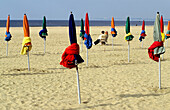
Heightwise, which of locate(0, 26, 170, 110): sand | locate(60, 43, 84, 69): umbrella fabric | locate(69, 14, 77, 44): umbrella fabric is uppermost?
locate(69, 14, 77, 44): umbrella fabric

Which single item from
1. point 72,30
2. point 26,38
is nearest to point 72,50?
point 72,30

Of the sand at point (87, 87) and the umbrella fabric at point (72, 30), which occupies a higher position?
the umbrella fabric at point (72, 30)

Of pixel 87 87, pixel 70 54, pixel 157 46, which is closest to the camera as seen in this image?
pixel 70 54

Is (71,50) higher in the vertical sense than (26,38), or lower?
lower

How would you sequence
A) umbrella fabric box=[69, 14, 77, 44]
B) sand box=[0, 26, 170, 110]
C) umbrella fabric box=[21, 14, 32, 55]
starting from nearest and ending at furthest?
umbrella fabric box=[69, 14, 77, 44]
sand box=[0, 26, 170, 110]
umbrella fabric box=[21, 14, 32, 55]

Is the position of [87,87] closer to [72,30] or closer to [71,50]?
[71,50]

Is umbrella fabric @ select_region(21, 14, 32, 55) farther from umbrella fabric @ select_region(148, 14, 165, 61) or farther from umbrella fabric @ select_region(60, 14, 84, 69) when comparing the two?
umbrella fabric @ select_region(148, 14, 165, 61)

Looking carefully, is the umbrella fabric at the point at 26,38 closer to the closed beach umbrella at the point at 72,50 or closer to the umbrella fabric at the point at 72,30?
the closed beach umbrella at the point at 72,50

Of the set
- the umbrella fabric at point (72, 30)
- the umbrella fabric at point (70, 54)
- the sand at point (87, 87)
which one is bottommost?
the sand at point (87, 87)

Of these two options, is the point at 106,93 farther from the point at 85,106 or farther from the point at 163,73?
the point at 163,73

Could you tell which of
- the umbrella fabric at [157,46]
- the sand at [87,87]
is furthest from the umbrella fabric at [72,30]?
the umbrella fabric at [157,46]

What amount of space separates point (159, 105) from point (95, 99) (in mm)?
1864

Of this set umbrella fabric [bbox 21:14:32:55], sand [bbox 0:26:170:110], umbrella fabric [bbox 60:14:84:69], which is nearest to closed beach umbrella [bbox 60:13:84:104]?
umbrella fabric [bbox 60:14:84:69]

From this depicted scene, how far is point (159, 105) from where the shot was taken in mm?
7414
